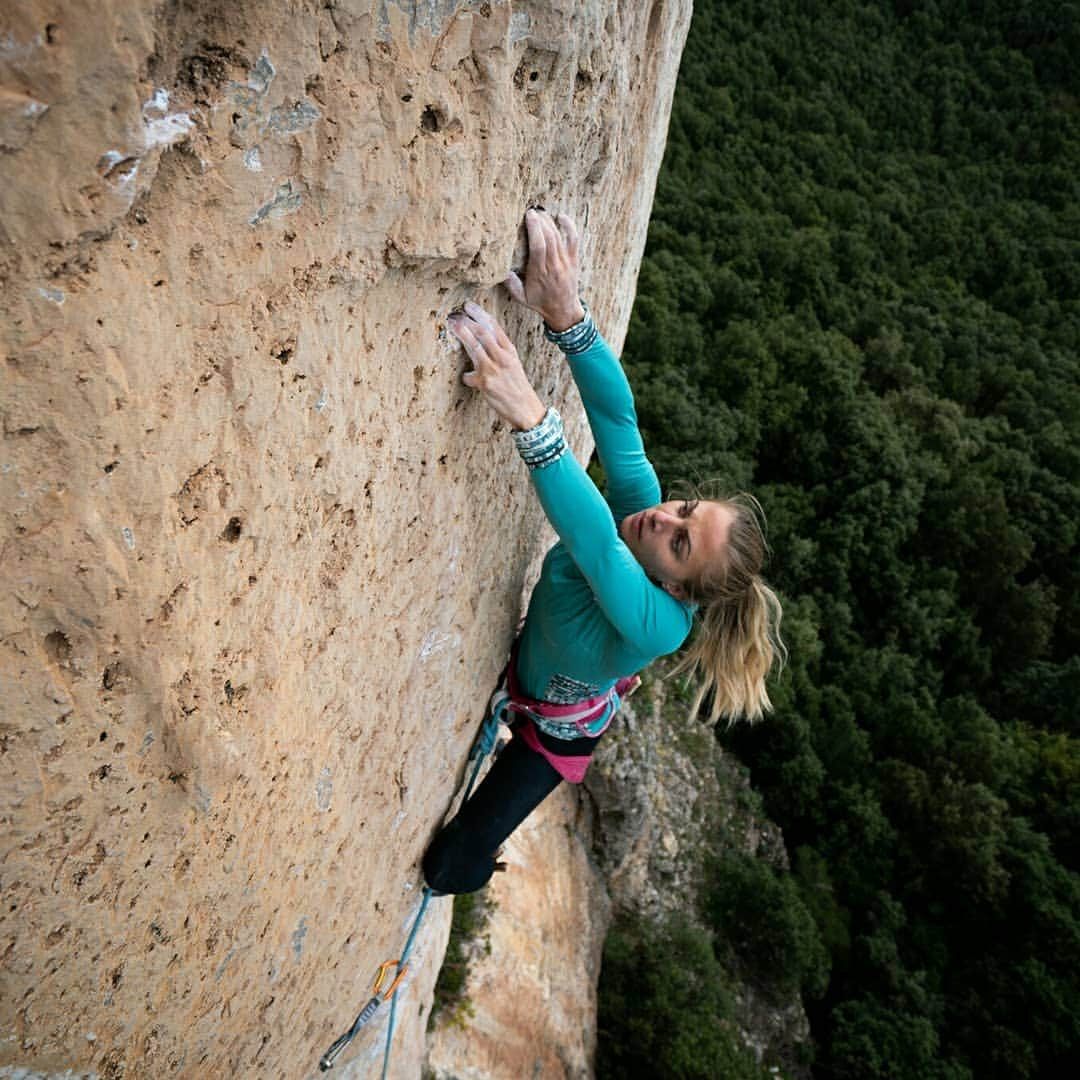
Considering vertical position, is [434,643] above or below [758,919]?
above

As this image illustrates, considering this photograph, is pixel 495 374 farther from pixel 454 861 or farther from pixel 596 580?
pixel 454 861

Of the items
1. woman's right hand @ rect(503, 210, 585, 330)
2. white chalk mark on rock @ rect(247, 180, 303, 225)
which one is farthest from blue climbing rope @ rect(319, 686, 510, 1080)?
white chalk mark on rock @ rect(247, 180, 303, 225)

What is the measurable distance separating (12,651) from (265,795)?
71 centimetres

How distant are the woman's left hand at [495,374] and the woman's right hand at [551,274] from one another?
174mm

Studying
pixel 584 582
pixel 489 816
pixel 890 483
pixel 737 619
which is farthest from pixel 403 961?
pixel 890 483

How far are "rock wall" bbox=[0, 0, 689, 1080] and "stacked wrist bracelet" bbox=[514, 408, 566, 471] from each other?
0.68 ft

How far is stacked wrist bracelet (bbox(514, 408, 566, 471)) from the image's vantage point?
195 centimetres

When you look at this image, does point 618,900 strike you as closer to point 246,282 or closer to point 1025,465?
point 246,282

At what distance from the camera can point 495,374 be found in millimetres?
1979

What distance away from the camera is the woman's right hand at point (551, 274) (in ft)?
6.87

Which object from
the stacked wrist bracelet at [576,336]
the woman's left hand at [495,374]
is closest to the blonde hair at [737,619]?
the stacked wrist bracelet at [576,336]

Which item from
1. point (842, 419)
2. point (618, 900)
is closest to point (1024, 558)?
point (842, 419)

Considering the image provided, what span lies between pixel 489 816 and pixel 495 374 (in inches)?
63.1

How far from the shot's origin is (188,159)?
3.95 feet
